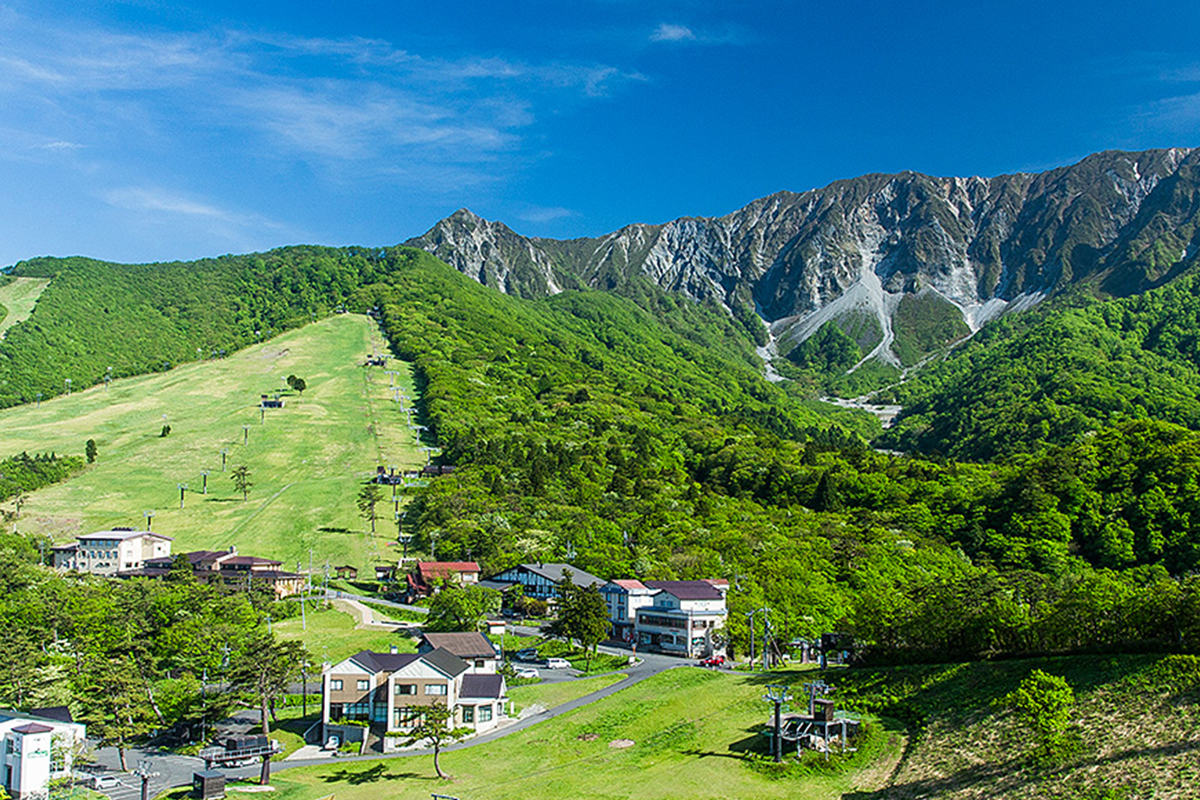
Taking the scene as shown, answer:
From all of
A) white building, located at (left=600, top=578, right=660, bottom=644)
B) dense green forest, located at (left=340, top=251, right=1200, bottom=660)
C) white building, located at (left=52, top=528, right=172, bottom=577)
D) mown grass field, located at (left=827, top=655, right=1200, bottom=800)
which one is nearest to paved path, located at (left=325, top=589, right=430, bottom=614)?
dense green forest, located at (left=340, top=251, right=1200, bottom=660)

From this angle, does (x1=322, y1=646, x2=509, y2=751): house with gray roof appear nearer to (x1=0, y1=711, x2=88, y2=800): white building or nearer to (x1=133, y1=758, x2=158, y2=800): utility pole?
(x1=133, y1=758, x2=158, y2=800): utility pole

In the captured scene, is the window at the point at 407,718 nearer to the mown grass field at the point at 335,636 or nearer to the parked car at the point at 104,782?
the parked car at the point at 104,782

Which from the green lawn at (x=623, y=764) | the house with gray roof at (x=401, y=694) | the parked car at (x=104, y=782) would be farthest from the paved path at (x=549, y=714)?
the parked car at (x=104, y=782)

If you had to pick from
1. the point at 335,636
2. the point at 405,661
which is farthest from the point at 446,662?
the point at 335,636

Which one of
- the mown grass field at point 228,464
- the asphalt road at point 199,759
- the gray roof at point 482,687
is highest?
the mown grass field at point 228,464

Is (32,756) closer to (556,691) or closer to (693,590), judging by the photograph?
(556,691)

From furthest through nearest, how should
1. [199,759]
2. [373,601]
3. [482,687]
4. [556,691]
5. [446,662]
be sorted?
[373,601]
[556,691]
[446,662]
[482,687]
[199,759]

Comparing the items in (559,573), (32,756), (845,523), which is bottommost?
(32,756)
